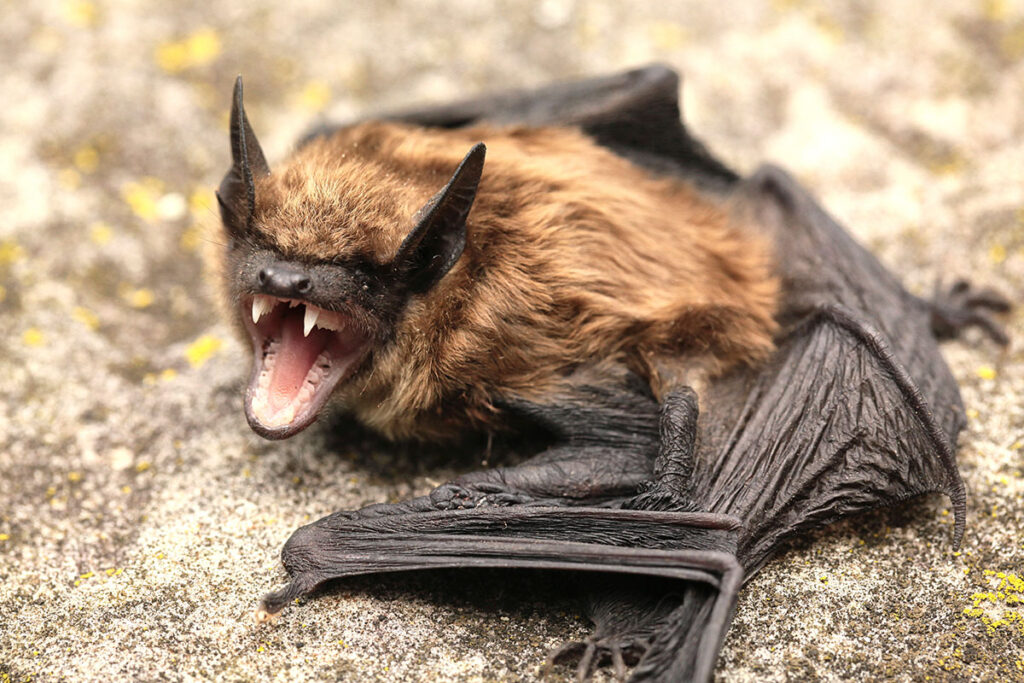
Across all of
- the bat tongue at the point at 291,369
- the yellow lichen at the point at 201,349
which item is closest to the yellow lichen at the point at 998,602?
the bat tongue at the point at 291,369

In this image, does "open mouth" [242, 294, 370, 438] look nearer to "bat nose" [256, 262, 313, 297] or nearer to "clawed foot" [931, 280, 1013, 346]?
"bat nose" [256, 262, 313, 297]

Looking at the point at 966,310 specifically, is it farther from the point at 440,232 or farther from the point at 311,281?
the point at 311,281

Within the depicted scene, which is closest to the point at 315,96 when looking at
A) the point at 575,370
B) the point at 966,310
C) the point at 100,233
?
the point at 100,233

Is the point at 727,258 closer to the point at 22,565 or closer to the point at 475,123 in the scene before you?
the point at 475,123

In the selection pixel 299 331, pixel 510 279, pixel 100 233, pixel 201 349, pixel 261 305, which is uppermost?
pixel 510 279

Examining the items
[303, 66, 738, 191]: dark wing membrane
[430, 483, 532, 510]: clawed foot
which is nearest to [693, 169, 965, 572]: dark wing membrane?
[430, 483, 532, 510]: clawed foot

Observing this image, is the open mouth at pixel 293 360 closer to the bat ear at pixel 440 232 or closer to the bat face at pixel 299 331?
the bat face at pixel 299 331
